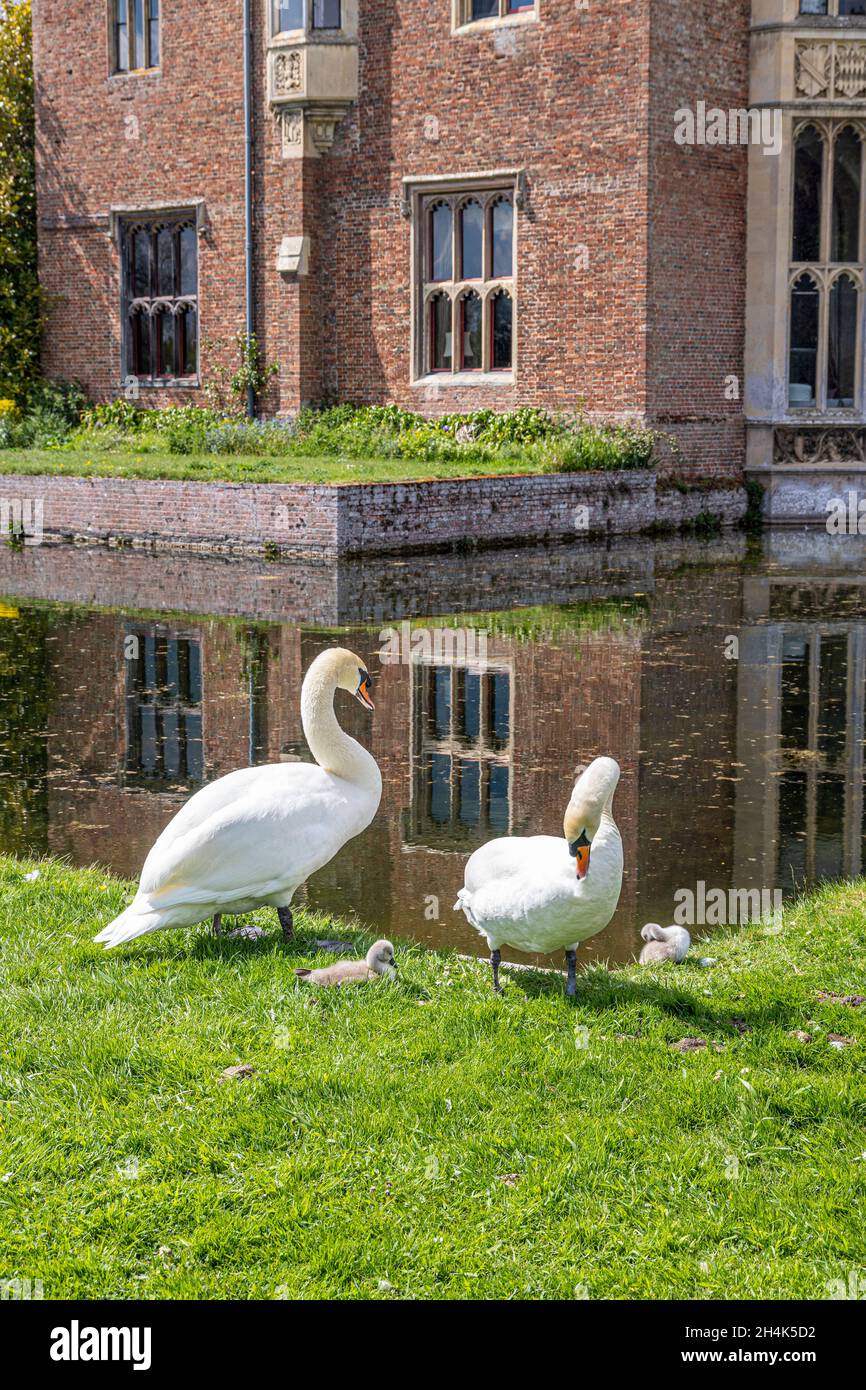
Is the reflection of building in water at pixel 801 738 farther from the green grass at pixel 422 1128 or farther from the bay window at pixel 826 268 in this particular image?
the bay window at pixel 826 268

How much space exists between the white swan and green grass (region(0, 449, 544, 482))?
13.3 m

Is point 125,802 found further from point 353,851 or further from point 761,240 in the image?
point 761,240

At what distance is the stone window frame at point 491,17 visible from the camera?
22703mm

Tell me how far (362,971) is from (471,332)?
Result: 65.6ft

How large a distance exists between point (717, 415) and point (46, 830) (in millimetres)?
17210

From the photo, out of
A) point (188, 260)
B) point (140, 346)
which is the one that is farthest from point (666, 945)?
point (140, 346)

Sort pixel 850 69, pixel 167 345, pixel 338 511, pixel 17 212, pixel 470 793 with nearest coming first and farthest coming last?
Result: 1. pixel 470 793
2. pixel 338 511
3. pixel 850 69
4. pixel 167 345
5. pixel 17 212

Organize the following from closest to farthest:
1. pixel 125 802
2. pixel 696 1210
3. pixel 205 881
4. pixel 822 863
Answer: pixel 696 1210 < pixel 205 881 < pixel 822 863 < pixel 125 802

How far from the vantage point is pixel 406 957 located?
6.05 metres

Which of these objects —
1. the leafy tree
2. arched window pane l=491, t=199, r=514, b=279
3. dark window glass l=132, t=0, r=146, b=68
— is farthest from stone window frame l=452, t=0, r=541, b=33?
Answer: the leafy tree

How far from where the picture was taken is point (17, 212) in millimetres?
30094

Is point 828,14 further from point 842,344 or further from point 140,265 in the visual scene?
point 140,265

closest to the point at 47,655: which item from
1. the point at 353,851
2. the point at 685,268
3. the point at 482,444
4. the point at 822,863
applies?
the point at 353,851

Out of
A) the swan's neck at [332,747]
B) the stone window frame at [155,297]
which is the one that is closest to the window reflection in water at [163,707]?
the swan's neck at [332,747]
